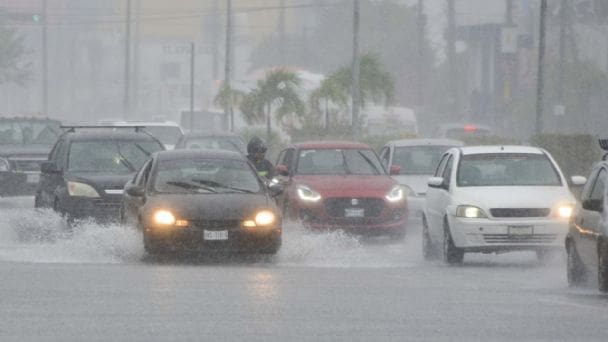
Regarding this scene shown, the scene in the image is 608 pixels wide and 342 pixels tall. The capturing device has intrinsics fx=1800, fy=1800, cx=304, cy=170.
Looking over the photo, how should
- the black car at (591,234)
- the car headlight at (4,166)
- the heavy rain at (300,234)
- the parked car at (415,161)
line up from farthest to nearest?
the car headlight at (4,166) < the parked car at (415,161) < the black car at (591,234) < the heavy rain at (300,234)

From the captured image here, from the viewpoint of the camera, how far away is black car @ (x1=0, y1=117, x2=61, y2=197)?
1438 inches

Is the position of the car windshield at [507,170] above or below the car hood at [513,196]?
above

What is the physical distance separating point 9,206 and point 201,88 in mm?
99107

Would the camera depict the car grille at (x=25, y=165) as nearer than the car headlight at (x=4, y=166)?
No

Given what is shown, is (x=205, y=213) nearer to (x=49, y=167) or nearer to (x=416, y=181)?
(x=49, y=167)

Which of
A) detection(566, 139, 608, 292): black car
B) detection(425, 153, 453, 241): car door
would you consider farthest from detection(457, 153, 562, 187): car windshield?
detection(566, 139, 608, 292): black car

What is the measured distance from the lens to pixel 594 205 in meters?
18.1

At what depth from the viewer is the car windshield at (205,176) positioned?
2262 centimetres

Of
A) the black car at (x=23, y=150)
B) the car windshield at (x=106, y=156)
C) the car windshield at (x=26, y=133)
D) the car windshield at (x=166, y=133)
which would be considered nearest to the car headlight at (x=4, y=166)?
the black car at (x=23, y=150)

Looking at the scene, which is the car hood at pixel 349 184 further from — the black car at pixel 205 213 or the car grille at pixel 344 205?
the black car at pixel 205 213

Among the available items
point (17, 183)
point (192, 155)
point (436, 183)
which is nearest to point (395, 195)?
point (436, 183)

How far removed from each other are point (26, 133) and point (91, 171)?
1197 centimetres

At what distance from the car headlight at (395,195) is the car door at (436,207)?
209 cm

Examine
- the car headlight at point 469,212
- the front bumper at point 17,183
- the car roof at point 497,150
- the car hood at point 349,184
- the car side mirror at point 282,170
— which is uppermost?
the car roof at point 497,150
